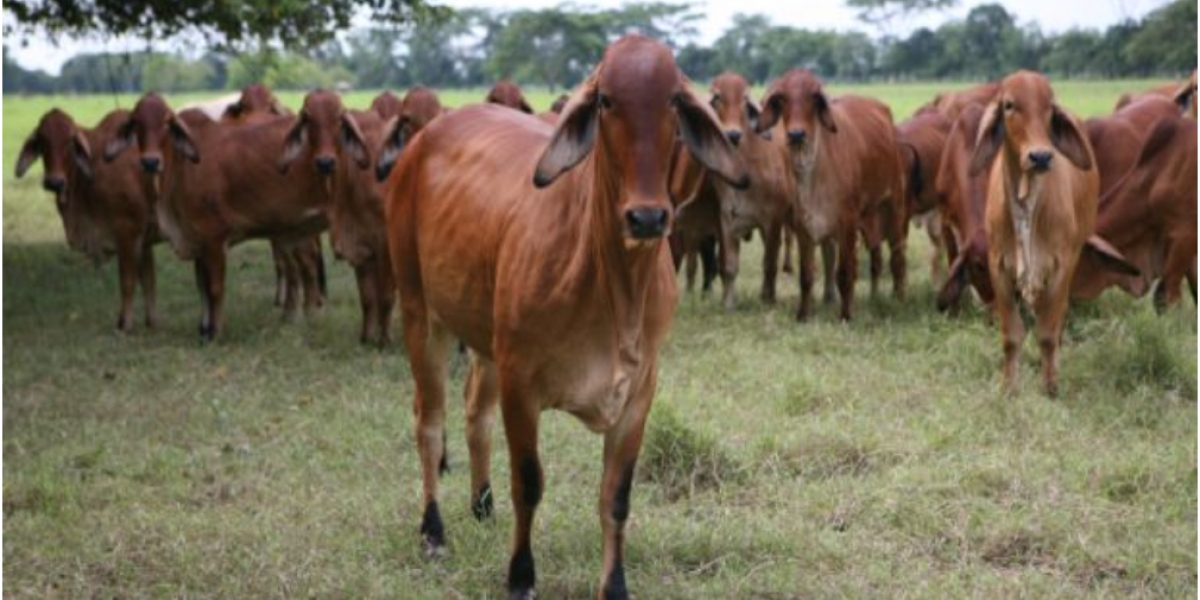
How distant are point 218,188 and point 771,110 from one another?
3374mm

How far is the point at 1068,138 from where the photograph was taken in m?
7.52

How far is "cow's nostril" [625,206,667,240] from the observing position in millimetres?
4078

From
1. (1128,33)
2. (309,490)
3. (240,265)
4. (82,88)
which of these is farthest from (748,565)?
(82,88)

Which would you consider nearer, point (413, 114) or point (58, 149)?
point (413, 114)

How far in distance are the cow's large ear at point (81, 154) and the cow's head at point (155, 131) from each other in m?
0.43

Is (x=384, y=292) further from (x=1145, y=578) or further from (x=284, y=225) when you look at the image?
(x=1145, y=578)

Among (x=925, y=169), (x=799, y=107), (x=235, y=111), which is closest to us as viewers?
(x=799, y=107)

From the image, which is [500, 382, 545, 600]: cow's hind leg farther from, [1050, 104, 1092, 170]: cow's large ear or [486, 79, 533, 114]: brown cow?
[486, 79, 533, 114]: brown cow

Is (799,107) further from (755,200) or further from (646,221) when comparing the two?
(646,221)

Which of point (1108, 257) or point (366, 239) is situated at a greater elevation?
point (366, 239)

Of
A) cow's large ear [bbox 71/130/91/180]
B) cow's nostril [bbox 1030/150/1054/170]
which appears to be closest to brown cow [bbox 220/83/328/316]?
cow's large ear [bbox 71/130/91/180]

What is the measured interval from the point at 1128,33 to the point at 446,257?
23091 mm

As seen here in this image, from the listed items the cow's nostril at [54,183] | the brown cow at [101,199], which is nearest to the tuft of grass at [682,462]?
the brown cow at [101,199]

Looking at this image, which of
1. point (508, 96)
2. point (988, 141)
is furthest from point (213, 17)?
point (988, 141)
